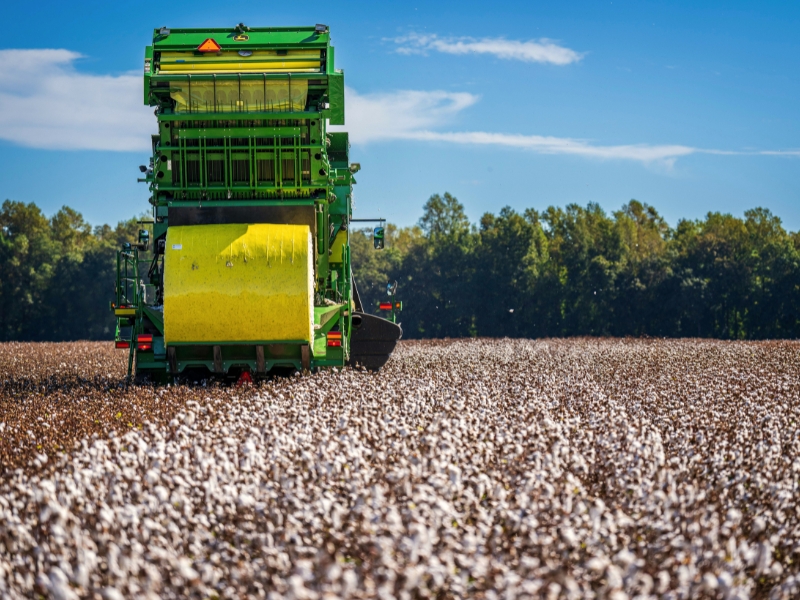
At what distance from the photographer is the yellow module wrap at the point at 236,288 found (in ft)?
44.0

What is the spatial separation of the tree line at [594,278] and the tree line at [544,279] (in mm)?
82

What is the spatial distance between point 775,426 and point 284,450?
4.54m

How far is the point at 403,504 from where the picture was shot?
568 centimetres

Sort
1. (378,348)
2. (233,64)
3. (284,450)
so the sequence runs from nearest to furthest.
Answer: (284,450)
(233,64)
(378,348)

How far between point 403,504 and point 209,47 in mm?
11689

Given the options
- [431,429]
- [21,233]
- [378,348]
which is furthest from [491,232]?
[431,429]

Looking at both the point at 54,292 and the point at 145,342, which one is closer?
the point at 145,342

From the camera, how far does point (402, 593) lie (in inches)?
174

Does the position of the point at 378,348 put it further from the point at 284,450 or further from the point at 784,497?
the point at 784,497

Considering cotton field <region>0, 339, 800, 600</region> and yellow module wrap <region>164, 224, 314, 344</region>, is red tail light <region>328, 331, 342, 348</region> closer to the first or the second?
yellow module wrap <region>164, 224, 314, 344</region>

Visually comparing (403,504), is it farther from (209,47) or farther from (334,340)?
(209,47)

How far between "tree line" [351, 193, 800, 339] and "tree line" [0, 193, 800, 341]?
82mm

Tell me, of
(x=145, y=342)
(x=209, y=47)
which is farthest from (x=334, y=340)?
(x=209, y=47)

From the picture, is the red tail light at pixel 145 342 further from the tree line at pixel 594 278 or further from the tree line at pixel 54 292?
the tree line at pixel 54 292
